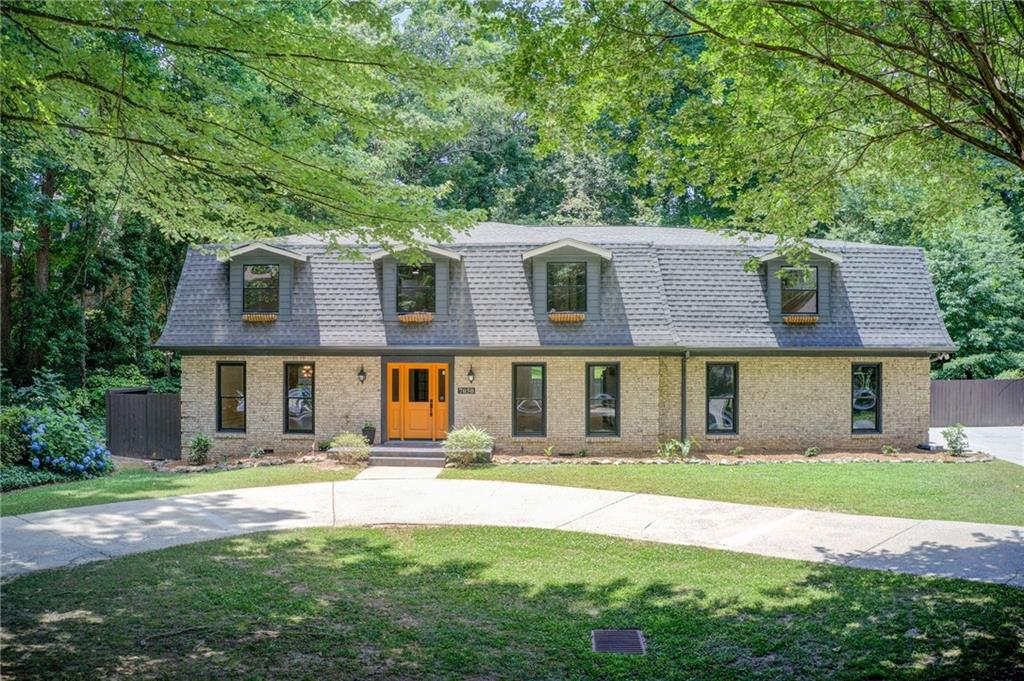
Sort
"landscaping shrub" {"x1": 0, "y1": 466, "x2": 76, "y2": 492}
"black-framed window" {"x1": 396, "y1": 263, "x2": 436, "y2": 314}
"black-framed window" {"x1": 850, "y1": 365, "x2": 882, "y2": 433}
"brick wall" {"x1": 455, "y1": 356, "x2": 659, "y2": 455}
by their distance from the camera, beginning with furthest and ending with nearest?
"black-framed window" {"x1": 850, "y1": 365, "x2": 882, "y2": 433}
"black-framed window" {"x1": 396, "y1": 263, "x2": 436, "y2": 314}
"brick wall" {"x1": 455, "y1": 356, "x2": 659, "y2": 455}
"landscaping shrub" {"x1": 0, "y1": 466, "x2": 76, "y2": 492}

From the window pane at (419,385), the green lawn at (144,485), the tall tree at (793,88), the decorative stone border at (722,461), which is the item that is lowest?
the decorative stone border at (722,461)

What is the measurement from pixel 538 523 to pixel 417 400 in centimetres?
842

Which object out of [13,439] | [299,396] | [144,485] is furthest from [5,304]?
[144,485]

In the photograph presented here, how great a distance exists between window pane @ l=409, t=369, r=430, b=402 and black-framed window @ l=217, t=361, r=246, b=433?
171 inches

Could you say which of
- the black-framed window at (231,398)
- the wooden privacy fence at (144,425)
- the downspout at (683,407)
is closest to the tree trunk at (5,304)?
the wooden privacy fence at (144,425)

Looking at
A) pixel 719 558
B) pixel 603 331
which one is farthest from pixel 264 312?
pixel 719 558

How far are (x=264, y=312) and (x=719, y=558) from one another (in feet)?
44.9

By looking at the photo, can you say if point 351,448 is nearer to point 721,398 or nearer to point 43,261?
point 721,398

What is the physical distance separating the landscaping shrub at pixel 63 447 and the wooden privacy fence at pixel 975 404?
82.4ft

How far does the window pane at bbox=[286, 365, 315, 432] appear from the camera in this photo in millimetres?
18781

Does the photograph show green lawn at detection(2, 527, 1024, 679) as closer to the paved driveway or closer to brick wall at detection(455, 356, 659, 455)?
brick wall at detection(455, 356, 659, 455)

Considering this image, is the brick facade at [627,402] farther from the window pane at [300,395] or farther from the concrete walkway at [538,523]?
the concrete walkway at [538,523]

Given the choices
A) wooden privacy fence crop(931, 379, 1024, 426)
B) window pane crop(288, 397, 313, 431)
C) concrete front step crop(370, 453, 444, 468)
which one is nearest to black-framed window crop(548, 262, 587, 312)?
concrete front step crop(370, 453, 444, 468)

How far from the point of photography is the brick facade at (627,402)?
1839 cm
